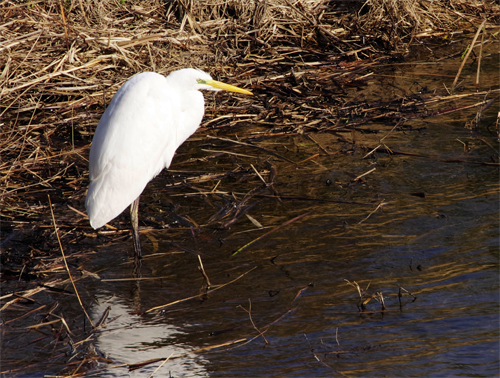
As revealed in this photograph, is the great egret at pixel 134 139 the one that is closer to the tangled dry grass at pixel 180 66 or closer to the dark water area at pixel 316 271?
the dark water area at pixel 316 271

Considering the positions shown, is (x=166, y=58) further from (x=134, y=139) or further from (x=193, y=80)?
(x=134, y=139)

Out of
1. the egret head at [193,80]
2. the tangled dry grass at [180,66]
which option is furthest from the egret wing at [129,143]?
the tangled dry grass at [180,66]

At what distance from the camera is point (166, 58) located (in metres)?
6.33

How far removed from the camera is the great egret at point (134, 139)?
3527mm

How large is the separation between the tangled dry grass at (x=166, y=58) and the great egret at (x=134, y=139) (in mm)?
609

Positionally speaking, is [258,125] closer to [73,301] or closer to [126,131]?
[126,131]

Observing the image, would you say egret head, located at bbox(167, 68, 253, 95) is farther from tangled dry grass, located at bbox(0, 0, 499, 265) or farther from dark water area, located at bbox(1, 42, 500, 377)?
tangled dry grass, located at bbox(0, 0, 499, 265)

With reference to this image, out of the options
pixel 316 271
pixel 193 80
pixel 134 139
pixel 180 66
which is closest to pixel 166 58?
pixel 180 66

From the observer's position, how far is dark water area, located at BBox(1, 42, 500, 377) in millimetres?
2613

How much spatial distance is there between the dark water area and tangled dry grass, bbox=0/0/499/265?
0.74 meters

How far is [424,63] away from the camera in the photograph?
21.7 ft

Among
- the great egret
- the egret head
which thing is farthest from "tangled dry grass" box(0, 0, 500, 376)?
the egret head

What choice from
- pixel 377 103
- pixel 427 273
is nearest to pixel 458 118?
pixel 377 103

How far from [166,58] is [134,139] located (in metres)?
2.97
